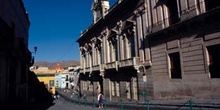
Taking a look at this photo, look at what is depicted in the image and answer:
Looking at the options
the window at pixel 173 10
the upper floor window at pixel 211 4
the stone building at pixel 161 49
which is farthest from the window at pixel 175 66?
the upper floor window at pixel 211 4

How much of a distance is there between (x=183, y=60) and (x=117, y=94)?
45.8ft

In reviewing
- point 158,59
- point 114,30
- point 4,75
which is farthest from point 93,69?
point 4,75

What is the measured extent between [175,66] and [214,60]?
3873 millimetres

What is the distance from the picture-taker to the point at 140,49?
2497 centimetres

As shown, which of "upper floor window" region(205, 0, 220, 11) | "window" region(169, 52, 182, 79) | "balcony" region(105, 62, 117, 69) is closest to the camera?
"upper floor window" region(205, 0, 220, 11)

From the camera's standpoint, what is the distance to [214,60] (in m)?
16.6

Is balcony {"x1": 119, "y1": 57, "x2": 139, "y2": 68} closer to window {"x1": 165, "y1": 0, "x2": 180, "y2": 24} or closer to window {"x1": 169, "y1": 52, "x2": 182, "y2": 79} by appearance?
window {"x1": 169, "y1": 52, "x2": 182, "y2": 79}

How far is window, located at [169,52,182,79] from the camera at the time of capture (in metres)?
19.6

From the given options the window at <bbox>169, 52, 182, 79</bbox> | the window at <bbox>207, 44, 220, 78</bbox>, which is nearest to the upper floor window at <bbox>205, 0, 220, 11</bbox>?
the window at <bbox>207, 44, 220, 78</bbox>

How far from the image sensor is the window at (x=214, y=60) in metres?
16.2

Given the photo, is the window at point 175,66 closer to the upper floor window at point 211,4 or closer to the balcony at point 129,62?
the upper floor window at point 211,4

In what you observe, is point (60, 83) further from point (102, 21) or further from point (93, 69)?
point (102, 21)

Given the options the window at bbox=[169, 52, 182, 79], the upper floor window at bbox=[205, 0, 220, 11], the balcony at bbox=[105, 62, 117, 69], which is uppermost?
the upper floor window at bbox=[205, 0, 220, 11]

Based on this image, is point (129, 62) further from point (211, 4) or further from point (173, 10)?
point (211, 4)
